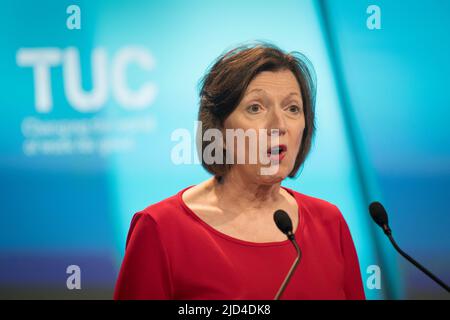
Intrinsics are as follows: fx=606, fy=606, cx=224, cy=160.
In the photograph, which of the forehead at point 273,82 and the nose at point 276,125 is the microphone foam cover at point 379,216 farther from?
the forehead at point 273,82

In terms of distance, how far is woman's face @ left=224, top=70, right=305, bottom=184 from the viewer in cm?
249

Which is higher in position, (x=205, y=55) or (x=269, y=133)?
(x=205, y=55)

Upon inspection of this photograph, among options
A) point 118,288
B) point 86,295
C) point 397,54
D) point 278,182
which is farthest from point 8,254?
point 397,54

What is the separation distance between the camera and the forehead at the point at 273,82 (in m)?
2.50

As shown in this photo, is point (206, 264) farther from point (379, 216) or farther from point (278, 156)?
point (379, 216)

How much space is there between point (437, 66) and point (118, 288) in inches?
73.6

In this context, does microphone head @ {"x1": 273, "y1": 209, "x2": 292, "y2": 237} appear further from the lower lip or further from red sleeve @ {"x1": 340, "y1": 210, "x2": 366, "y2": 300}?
red sleeve @ {"x1": 340, "y1": 210, "x2": 366, "y2": 300}

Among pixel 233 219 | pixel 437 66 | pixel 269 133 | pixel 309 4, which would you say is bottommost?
pixel 233 219

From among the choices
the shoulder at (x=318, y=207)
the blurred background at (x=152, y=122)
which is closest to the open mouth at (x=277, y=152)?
the shoulder at (x=318, y=207)

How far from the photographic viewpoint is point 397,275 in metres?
2.98

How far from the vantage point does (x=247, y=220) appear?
99.3 inches

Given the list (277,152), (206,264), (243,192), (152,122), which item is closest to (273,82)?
(277,152)

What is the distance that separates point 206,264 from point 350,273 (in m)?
0.65

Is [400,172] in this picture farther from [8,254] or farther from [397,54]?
[8,254]
